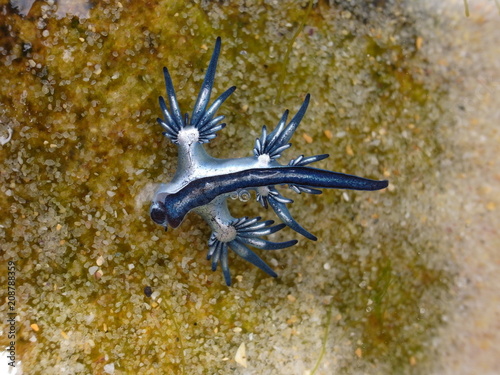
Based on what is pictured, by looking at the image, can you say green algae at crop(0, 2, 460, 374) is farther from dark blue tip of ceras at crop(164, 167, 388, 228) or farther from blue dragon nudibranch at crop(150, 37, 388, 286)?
dark blue tip of ceras at crop(164, 167, 388, 228)

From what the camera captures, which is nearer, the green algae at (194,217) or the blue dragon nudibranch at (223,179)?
the blue dragon nudibranch at (223,179)

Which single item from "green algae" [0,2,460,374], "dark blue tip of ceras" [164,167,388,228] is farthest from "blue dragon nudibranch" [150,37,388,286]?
"green algae" [0,2,460,374]

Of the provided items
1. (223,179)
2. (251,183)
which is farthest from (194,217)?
(251,183)

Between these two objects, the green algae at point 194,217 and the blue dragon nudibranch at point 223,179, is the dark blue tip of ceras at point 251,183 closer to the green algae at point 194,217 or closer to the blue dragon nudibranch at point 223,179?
the blue dragon nudibranch at point 223,179

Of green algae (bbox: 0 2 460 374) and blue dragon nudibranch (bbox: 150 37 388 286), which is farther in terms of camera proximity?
green algae (bbox: 0 2 460 374)

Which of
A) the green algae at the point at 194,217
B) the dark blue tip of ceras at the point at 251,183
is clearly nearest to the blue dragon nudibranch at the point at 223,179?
the dark blue tip of ceras at the point at 251,183

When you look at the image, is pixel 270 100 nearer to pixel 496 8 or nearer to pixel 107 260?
pixel 107 260

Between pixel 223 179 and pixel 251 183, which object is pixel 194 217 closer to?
pixel 223 179
